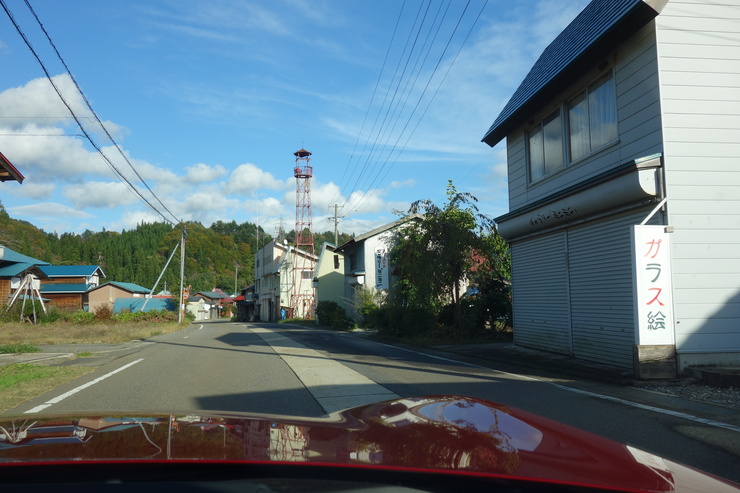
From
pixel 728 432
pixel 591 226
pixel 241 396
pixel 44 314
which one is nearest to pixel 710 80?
pixel 591 226

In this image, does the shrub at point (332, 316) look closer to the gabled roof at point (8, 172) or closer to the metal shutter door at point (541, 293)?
the metal shutter door at point (541, 293)

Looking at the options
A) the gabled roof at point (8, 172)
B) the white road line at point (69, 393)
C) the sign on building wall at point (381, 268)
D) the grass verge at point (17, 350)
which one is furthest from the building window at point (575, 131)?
the sign on building wall at point (381, 268)

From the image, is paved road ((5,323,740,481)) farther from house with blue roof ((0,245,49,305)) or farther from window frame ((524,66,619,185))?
house with blue roof ((0,245,49,305))

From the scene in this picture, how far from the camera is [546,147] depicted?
13.2 m

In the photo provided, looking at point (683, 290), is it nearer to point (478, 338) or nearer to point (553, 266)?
point (553, 266)

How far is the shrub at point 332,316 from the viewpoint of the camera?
32219 millimetres

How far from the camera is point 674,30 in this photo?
9250 mm

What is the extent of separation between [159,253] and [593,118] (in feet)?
351

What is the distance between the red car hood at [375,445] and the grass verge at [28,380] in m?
6.26

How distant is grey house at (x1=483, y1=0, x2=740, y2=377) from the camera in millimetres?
8570

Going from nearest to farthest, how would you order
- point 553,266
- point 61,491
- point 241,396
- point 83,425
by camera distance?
point 61,491
point 83,425
point 241,396
point 553,266

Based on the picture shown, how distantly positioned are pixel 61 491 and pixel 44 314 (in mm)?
36944

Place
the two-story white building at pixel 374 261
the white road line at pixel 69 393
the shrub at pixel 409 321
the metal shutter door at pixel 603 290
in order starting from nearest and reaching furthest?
the white road line at pixel 69 393 → the metal shutter door at pixel 603 290 → the shrub at pixel 409 321 → the two-story white building at pixel 374 261

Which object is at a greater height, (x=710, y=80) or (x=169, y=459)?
(x=710, y=80)
